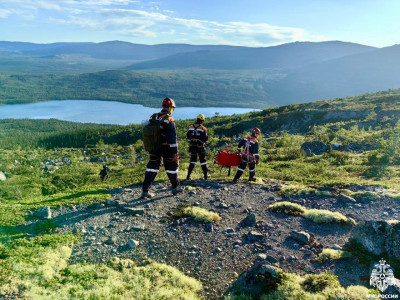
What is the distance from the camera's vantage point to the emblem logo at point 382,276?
4852mm

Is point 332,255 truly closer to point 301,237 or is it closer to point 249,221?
point 301,237

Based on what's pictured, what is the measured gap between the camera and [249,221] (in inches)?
313

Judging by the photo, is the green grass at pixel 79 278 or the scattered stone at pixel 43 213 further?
the scattered stone at pixel 43 213

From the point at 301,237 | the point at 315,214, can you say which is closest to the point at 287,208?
the point at 315,214

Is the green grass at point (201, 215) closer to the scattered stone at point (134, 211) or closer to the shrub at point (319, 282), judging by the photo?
the scattered stone at point (134, 211)

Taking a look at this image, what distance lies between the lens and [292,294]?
4.87 m

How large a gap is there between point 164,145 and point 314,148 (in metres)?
15.3

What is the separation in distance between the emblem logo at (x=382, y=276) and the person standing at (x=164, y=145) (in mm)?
6478

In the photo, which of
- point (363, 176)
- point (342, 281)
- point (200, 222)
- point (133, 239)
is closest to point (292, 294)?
point (342, 281)

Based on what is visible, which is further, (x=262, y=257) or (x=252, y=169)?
(x=252, y=169)

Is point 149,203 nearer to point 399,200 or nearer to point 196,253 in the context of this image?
point 196,253

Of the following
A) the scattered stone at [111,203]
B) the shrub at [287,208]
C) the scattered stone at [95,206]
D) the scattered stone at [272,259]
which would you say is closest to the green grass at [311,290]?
the scattered stone at [272,259]

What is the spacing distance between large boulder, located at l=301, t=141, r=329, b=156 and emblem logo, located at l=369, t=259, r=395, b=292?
50.7 feet

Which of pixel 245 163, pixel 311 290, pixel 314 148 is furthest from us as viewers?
pixel 314 148
